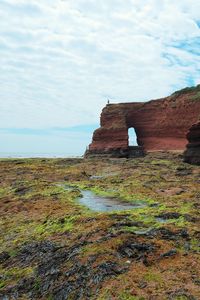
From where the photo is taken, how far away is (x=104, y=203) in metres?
21.8

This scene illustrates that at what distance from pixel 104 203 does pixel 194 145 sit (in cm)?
2557

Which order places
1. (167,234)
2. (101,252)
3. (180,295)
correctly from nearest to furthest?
(180,295) < (101,252) < (167,234)

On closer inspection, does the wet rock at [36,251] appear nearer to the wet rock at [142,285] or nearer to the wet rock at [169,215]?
the wet rock at [142,285]

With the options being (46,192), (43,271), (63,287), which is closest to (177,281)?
(63,287)

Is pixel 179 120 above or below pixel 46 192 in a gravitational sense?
above

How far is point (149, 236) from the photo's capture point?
13.1 m

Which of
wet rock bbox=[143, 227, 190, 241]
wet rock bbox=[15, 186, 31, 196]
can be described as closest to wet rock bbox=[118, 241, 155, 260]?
wet rock bbox=[143, 227, 190, 241]

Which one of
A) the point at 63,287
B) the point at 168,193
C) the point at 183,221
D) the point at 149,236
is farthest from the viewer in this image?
the point at 168,193

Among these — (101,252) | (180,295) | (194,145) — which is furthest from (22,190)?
(194,145)

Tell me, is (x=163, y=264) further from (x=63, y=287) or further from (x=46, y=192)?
(x=46, y=192)

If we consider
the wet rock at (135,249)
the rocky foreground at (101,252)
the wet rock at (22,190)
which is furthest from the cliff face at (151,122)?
the wet rock at (135,249)

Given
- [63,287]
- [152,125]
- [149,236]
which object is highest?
[152,125]

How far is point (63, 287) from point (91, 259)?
4.23 feet

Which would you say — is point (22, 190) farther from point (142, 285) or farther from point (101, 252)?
point (142, 285)
